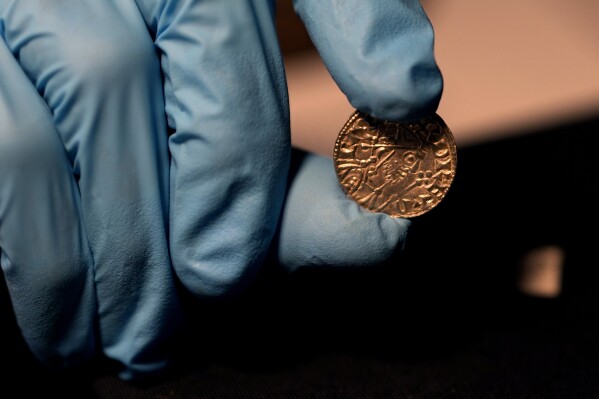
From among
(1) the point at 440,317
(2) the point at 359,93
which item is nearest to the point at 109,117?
(2) the point at 359,93

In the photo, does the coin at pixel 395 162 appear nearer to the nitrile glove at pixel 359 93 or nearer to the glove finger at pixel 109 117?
the nitrile glove at pixel 359 93

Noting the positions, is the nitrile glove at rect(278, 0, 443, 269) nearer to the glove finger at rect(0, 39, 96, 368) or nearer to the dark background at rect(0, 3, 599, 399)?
the dark background at rect(0, 3, 599, 399)

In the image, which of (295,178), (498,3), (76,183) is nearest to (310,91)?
(498,3)

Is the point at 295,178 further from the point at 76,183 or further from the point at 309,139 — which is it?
the point at 309,139

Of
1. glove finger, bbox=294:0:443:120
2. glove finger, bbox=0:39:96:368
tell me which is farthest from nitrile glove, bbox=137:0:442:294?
glove finger, bbox=0:39:96:368

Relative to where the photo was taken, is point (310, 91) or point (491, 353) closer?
point (491, 353)

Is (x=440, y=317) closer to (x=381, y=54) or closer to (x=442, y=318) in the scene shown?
(x=442, y=318)

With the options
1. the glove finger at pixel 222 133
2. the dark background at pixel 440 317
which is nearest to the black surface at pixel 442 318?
the dark background at pixel 440 317
